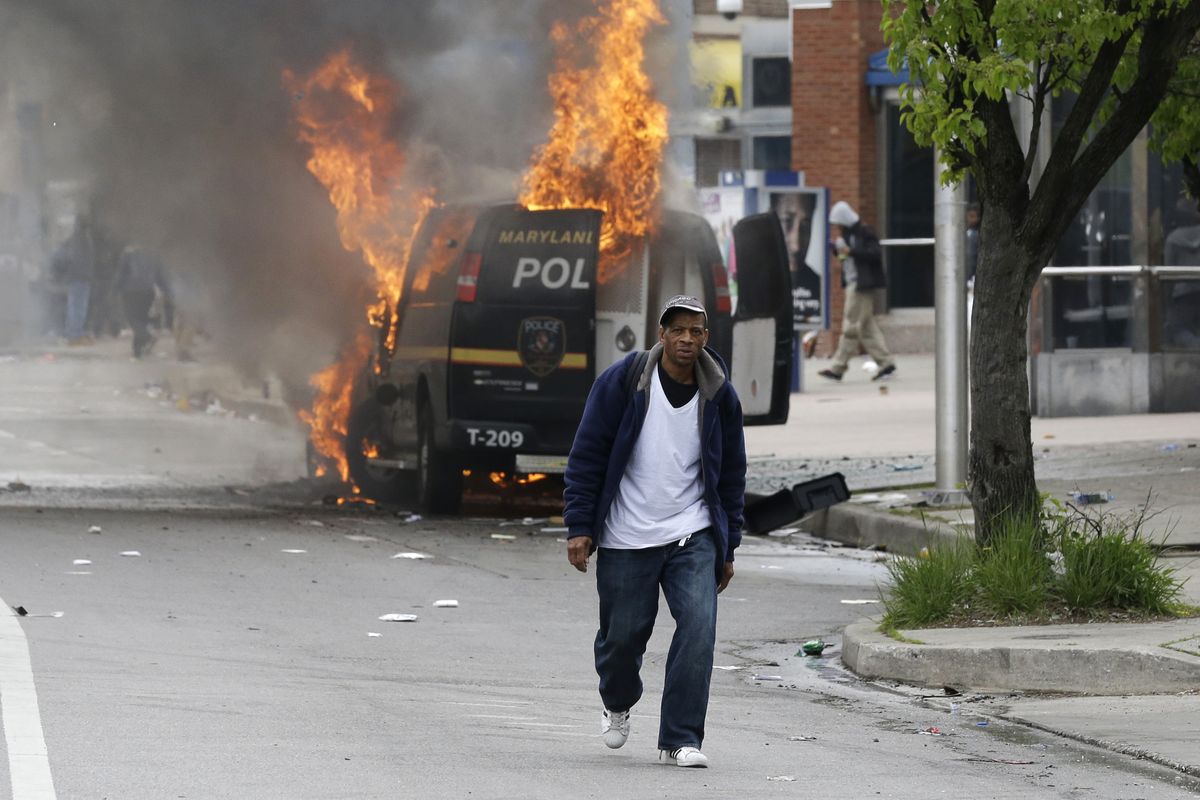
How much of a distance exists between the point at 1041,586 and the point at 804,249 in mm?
15072

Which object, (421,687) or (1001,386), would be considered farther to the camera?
(1001,386)

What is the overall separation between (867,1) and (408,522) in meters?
16.6

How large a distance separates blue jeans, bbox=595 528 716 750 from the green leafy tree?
10.4 feet

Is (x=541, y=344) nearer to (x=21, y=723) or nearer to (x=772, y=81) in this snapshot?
(x=21, y=723)

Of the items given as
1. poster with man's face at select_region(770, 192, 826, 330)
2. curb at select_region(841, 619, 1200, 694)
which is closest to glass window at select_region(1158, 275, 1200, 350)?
poster with man's face at select_region(770, 192, 826, 330)

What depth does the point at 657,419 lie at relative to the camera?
23.0 ft

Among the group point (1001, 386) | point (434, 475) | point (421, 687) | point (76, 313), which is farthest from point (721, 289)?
point (76, 313)

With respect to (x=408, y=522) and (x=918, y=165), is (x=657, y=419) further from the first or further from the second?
(x=918, y=165)

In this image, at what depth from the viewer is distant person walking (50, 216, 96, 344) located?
1033 inches

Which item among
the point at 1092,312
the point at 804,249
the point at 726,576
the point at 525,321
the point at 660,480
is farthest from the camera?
the point at 804,249

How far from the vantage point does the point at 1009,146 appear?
32.4ft

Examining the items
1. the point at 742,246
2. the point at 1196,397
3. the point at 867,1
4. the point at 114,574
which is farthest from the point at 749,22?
the point at 114,574

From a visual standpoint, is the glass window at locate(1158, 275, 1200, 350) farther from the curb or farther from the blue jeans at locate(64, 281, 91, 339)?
the blue jeans at locate(64, 281, 91, 339)

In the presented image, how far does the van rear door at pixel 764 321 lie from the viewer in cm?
1496
